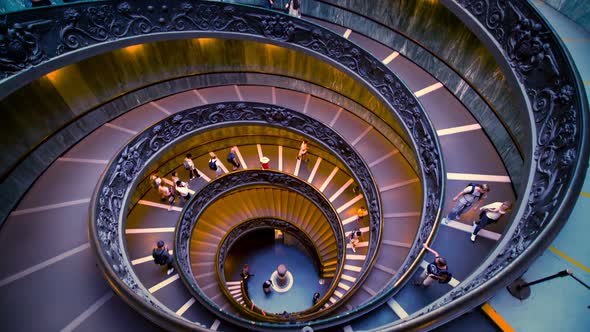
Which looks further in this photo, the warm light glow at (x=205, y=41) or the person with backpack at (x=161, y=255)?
the warm light glow at (x=205, y=41)

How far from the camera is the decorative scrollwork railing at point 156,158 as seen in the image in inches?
210

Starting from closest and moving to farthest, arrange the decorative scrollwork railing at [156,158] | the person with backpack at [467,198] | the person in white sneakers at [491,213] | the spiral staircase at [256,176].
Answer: the spiral staircase at [256,176] < the person in white sneakers at [491,213] < the decorative scrollwork railing at [156,158] < the person with backpack at [467,198]

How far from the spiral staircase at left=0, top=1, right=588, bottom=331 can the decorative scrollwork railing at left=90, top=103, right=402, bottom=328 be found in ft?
0.18

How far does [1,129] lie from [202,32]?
20.1ft

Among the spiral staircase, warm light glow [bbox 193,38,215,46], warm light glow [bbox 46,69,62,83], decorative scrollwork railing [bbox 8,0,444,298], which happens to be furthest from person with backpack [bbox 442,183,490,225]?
warm light glow [bbox 46,69,62,83]

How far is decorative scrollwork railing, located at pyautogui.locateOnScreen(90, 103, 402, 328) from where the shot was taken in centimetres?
534

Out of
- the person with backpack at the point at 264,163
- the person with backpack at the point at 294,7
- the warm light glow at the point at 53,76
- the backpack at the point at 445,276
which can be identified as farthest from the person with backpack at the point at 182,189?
the backpack at the point at 445,276

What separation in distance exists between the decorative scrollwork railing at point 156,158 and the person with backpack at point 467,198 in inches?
101

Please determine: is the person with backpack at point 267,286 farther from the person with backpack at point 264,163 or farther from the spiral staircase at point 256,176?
the person with backpack at point 264,163

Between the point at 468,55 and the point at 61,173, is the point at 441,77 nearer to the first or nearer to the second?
the point at 468,55

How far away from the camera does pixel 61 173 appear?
7.86 meters

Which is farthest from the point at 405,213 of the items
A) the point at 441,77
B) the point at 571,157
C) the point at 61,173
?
the point at 61,173

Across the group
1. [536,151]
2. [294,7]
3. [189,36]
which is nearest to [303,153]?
[294,7]

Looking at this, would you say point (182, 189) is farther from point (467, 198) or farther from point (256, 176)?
point (467, 198)
